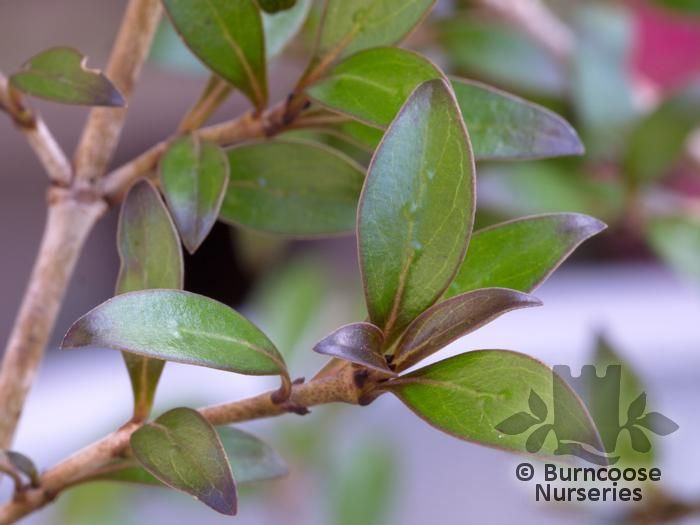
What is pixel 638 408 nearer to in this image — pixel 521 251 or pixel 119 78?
pixel 521 251

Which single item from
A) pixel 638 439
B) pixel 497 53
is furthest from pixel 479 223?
pixel 638 439

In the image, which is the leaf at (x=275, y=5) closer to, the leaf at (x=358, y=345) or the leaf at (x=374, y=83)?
the leaf at (x=374, y=83)

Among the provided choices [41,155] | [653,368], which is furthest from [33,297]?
[653,368]

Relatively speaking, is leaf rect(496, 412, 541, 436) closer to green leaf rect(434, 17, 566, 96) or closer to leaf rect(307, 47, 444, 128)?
leaf rect(307, 47, 444, 128)

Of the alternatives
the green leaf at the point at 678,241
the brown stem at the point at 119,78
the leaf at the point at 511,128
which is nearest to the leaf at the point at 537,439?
the leaf at the point at 511,128

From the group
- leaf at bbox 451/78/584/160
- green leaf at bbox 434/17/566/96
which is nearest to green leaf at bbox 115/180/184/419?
leaf at bbox 451/78/584/160

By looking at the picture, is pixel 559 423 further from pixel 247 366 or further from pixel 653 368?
pixel 653 368

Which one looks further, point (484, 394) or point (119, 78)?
point (119, 78)
